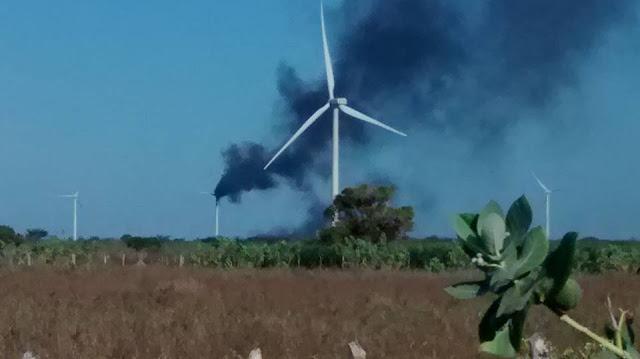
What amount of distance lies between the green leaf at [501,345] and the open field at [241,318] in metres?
6.87

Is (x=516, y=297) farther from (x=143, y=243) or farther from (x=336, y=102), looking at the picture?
(x=143, y=243)

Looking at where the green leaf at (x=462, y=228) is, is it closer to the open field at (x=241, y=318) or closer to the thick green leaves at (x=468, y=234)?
the thick green leaves at (x=468, y=234)

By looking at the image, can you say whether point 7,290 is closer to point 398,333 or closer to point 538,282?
point 398,333

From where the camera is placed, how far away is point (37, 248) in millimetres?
43188

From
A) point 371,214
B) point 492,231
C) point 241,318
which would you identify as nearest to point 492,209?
point 492,231

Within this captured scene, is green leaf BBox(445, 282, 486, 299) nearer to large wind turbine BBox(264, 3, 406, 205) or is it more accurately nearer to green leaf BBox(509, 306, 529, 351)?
green leaf BBox(509, 306, 529, 351)

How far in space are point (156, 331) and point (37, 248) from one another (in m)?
35.4

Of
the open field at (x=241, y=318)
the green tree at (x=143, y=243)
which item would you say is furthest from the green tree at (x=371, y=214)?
the open field at (x=241, y=318)

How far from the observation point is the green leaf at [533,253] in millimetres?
734

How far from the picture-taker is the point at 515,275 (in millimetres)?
738

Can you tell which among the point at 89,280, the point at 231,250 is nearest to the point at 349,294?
the point at 89,280

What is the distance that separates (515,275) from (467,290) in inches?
2.1

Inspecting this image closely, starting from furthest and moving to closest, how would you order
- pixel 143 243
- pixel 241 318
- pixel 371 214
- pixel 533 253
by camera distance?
1. pixel 143 243
2. pixel 371 214
3. pixel 241 318
4. pixel 533 253

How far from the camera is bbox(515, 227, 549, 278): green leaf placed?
0.73m
